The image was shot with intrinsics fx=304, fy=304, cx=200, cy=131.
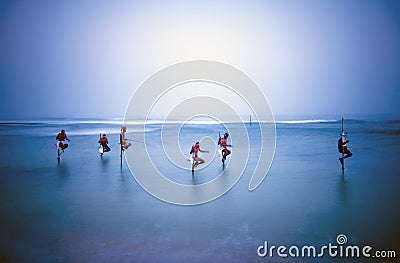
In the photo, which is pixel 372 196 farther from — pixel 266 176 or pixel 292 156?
pixel 292 156

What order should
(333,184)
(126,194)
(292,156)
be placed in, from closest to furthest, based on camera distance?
(126,194) < (333,184) < (292,156)

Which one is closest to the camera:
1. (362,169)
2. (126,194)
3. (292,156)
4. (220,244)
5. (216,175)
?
(220,244)

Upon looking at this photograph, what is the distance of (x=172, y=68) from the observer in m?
11.6

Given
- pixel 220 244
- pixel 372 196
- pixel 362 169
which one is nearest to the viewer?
pixel 220 244

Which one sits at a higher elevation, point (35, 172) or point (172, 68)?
point (172, 68)

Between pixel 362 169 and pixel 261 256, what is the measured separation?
10205 millimetres

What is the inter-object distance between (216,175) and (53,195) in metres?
6.27

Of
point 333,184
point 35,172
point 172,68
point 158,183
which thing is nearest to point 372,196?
point 333,184

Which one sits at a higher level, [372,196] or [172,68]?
[172,68]

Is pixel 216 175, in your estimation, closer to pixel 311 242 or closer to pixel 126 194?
pixel 126 194

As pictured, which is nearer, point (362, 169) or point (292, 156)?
point (362, 169)

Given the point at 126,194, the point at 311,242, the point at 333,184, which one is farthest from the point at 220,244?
the point at 333,184

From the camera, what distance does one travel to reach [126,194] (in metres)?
10.1

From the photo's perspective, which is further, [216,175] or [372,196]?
[216,175]
